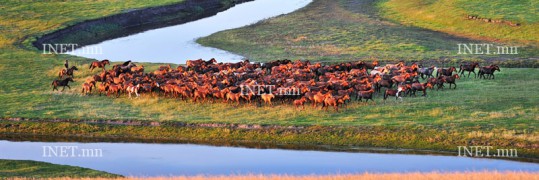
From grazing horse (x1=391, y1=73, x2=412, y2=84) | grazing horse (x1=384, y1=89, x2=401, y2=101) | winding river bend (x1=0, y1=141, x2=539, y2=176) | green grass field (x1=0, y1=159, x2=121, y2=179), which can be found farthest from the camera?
grazing horse (x1=391, y1=73, x2=412, y2=84)

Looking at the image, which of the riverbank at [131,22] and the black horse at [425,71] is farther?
the riverbank at [131,22]

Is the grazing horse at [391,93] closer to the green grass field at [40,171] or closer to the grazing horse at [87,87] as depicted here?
the grazing horse at [87,87]

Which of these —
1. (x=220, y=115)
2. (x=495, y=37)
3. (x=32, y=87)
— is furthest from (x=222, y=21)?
(x=220, y=115)

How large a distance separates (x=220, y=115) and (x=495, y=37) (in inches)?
1371

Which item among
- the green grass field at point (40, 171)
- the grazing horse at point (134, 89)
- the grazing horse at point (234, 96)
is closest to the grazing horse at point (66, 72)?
the grazing horse at point (134, 89)

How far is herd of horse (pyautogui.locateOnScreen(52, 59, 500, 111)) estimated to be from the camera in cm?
5053

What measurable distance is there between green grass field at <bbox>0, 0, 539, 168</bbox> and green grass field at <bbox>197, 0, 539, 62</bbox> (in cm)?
9

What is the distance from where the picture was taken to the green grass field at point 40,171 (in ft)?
126

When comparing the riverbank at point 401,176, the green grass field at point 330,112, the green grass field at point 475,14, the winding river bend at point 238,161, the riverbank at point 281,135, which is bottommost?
the winding river bend at point 238,161

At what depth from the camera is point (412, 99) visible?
50281 millimetres

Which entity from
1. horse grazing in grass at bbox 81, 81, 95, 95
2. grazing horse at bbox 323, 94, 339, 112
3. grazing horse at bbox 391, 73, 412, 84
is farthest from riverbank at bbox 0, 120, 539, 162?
grazing horse at bbox 391, 73, 412, 84

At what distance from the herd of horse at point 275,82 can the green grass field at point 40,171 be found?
1281 centimetres

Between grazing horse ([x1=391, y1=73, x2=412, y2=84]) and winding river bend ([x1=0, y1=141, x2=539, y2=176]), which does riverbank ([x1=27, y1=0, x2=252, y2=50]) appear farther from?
winding river bend ([x1=0, y1=141, x2=539, y2=176])

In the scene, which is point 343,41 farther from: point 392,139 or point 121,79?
point 392,139
